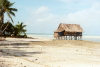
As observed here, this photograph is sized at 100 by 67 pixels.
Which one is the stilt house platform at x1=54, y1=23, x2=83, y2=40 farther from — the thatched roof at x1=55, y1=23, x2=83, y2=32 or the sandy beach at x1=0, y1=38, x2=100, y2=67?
the sandy beach at x1=0, y1=38, x2=100, y2=67

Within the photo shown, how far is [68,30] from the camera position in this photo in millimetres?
57688

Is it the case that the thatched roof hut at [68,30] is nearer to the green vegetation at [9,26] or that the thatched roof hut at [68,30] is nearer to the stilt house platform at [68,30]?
the stilt house platform at [68,30]

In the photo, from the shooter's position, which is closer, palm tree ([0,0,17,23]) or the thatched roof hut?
palm tree ([0,0,17,23])

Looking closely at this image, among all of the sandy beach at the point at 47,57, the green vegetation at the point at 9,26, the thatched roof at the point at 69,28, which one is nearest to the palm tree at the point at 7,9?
the green vegetation at the point at 9,26

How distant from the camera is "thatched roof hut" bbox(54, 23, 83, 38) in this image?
5788cm

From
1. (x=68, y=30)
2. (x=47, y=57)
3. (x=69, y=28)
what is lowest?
(x=47, y=57)

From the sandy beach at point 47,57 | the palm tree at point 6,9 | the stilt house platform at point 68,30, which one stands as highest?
the palm tree at point 6,9

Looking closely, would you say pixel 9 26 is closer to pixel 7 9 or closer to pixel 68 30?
pixel 7 9

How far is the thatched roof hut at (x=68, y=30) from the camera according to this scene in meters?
57.9

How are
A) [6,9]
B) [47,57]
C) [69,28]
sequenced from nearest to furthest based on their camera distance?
[47,57] → [6,9] → [69,28]

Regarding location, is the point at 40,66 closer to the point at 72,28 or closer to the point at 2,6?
the point at 2,6

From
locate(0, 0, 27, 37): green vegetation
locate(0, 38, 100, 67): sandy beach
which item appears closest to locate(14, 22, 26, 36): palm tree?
locate(0, 0, 27, 37): green vegetation

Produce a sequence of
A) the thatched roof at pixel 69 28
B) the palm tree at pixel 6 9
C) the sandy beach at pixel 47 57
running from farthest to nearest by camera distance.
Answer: the thatched roof at pixel 69 28, the palm tree at pixel 6 9, the sandy beach at pixel 47 57

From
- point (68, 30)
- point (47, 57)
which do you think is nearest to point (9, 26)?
point (68, 30)
